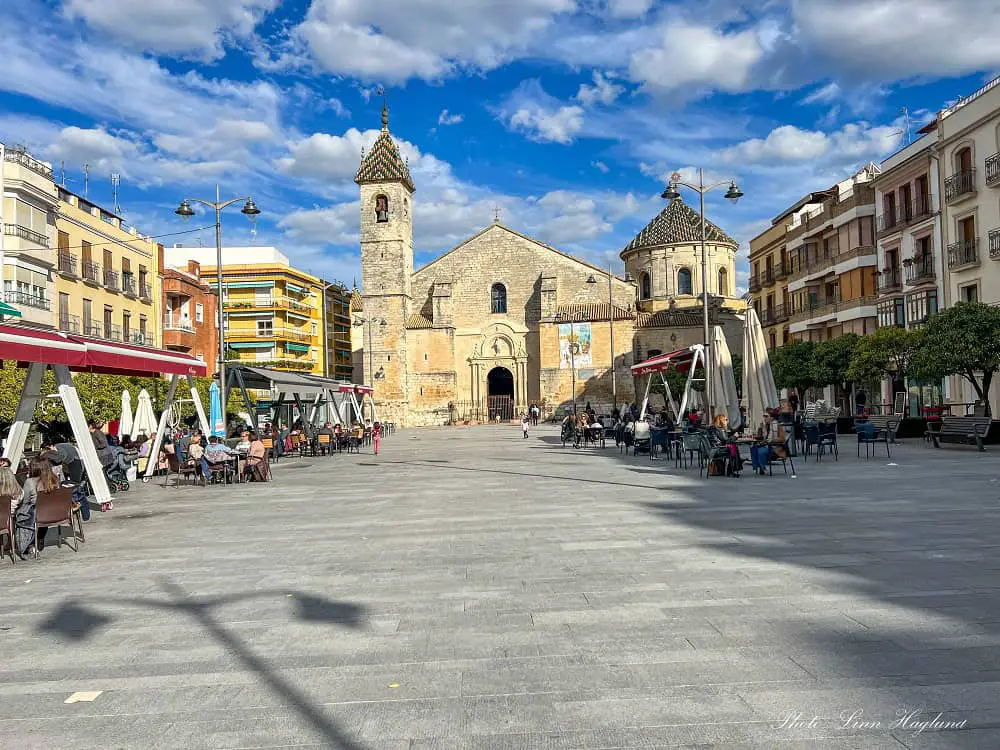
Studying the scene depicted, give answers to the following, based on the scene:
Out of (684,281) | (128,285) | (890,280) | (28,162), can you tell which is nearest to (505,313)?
(684,281)

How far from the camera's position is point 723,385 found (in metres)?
17.3

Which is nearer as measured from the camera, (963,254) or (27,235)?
(963,254)

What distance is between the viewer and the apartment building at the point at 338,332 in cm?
7944

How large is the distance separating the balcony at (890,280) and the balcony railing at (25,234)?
32.9 metres

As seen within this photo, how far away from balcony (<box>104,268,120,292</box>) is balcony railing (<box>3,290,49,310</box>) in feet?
16.2

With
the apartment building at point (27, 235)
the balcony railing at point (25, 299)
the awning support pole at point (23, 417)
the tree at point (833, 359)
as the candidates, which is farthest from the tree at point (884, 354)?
the balcony railing at point (25, 299)

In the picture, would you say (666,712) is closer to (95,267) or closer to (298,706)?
(298,706)

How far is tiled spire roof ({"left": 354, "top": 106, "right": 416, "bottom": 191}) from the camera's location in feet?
174

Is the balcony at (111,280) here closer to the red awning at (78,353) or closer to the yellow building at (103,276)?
the yellow building at (103,276)

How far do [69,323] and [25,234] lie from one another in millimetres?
4203

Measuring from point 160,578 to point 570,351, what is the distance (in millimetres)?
46567

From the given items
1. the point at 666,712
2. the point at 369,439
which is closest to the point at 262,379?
the point at 369,439

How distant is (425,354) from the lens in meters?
54.7

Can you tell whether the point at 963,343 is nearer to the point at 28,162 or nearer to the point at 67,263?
the point at 67,263
